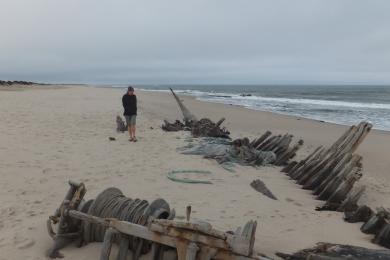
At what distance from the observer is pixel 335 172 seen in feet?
27.4

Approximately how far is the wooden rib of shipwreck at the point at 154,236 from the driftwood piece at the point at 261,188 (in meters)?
3.47

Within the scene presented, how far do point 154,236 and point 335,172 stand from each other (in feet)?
16.9

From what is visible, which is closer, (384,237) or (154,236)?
(154,236)

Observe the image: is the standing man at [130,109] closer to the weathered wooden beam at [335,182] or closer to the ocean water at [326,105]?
the weathered wooden beam at [335,182]

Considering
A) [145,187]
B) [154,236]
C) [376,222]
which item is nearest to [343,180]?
[376,222]

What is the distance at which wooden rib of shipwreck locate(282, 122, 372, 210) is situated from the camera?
298 inches

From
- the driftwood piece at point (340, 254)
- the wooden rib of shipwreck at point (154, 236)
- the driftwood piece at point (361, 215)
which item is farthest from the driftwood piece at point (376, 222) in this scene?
the wooden rib of shipwreck at point (154, 236)

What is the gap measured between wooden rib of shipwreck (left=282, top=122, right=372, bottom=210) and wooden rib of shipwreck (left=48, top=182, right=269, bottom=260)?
12.4ft

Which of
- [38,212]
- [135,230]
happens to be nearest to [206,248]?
[135,230]

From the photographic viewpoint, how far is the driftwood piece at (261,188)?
7.86 m

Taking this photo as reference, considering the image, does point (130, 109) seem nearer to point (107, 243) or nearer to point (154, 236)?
point (107, 243)

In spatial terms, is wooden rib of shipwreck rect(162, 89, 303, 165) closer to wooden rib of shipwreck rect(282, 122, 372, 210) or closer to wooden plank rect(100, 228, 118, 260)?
wooden rib of shipwreck rect(282, 122, 372, 210)

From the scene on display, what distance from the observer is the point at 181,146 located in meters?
12.3

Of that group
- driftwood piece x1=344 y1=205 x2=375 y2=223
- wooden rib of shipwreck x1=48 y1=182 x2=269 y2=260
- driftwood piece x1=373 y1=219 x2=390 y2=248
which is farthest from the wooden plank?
driftwood piece x1=344 y1=205 x2=375 y2=223
